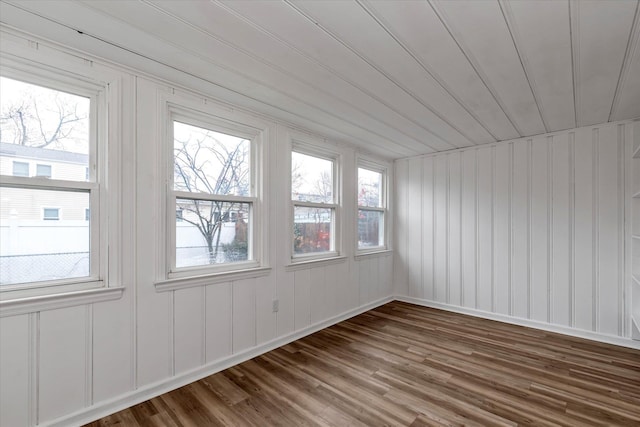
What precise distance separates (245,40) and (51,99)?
131 cm

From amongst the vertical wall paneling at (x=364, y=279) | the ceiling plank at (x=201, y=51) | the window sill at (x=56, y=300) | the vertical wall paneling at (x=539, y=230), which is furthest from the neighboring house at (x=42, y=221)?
the vertical wall paneling at (x=539, y=230)

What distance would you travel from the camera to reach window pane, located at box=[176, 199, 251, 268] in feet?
8.46

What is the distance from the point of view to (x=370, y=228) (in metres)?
4.79

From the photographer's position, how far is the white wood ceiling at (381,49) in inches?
62.7

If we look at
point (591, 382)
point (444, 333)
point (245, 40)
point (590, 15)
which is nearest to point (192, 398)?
point (245, 40)

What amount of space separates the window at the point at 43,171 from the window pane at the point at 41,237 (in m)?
0.10

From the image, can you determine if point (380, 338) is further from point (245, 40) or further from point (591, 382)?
point (245, 40)

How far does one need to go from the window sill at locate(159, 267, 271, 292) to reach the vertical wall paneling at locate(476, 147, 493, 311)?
9.66 ft

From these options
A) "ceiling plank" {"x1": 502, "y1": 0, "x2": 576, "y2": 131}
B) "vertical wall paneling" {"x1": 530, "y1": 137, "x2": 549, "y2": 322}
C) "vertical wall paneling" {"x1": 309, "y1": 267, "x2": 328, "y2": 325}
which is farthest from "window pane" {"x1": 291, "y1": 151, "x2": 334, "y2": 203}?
"vertical wall paneling" {"x1": 530, "y1": 137, "x2": 549, "y2": 322}

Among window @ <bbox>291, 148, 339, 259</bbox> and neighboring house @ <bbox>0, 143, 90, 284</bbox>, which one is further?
window @ <bbox>291, 148, 339, 259</bbox>

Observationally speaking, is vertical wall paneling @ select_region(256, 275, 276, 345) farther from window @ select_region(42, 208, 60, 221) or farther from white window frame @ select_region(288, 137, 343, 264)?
window @ select_region(42, 208, 60, 221)

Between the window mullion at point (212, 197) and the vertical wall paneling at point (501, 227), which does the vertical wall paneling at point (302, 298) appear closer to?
the window mullion at point (212, 197)

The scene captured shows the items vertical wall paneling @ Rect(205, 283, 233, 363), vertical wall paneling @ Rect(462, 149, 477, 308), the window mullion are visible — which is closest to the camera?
the window mullion

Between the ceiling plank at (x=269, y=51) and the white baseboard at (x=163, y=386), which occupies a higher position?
the ceiling plank at (x=269, y=51)
